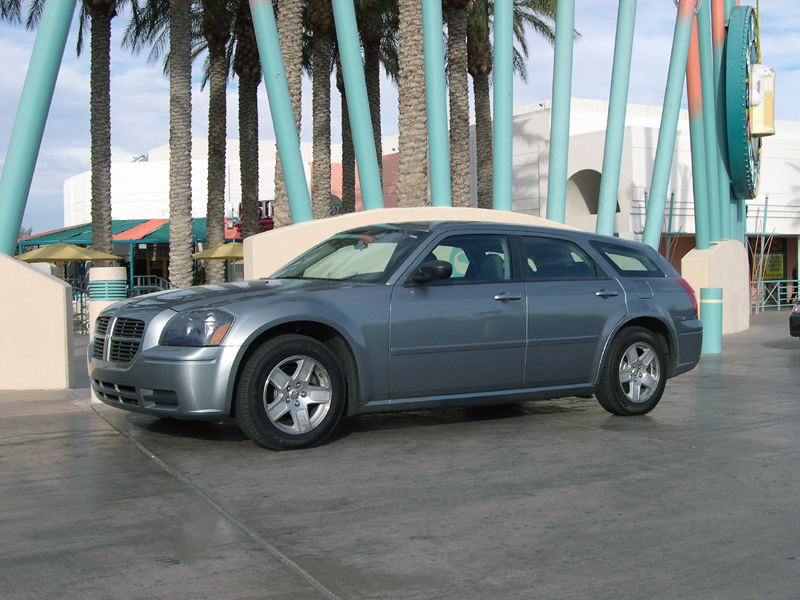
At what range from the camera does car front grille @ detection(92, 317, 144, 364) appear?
635cm

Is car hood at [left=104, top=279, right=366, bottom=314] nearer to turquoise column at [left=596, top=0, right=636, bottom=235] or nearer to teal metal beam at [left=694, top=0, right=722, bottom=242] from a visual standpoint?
turquoise column at [left=596, top=0, right=636, bottom=235]

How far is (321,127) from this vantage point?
29609 millimetres

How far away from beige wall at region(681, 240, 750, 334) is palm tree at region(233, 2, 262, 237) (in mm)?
14291

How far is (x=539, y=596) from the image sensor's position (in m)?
3.65

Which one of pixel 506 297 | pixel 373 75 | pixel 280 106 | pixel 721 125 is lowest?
pixel 506 297

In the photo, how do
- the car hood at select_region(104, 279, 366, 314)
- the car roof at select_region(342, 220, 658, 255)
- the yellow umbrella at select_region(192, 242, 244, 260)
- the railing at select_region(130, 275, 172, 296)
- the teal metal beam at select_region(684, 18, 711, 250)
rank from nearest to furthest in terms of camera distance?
the car hood at select_region(104, 279, 366, 314)
the car roof at select_region(342, 220, 658, 255)
the teal metal beam at select_region(684, 18, 711, 250)
the yellow umbrella at select_region(192, 242, 244, 260)
the railing at select_region(130, 275, 172, 296)

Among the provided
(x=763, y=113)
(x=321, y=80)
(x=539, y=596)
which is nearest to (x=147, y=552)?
(x=539, y=596)

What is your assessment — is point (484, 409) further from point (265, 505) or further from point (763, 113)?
point (763, 113)

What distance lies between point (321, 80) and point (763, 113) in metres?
13.1

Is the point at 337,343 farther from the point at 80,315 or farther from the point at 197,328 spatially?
the point at 80,315

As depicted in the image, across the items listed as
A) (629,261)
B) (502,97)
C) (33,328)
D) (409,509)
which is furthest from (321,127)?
(409,509)

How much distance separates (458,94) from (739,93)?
836 centimetres

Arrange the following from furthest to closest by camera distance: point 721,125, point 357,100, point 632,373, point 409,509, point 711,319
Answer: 1. point 721,125
2. point 711,319
3. point 357,100
4. point 632,373
5. point 409,509

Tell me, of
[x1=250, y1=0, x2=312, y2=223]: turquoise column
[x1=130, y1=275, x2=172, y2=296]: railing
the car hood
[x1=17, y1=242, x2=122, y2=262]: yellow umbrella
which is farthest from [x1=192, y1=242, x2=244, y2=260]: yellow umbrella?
the car hood
